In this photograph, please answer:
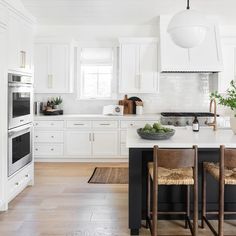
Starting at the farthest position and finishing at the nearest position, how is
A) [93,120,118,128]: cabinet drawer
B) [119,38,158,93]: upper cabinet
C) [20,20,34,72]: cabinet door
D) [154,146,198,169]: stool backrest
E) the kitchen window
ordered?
the kitchen window, [119,38,158,93]: upper cabinet, [93,120,118,128]: cabinet drawer, [20,20,34,72]: cabinet door, [154,146,198,169]: stool backrest

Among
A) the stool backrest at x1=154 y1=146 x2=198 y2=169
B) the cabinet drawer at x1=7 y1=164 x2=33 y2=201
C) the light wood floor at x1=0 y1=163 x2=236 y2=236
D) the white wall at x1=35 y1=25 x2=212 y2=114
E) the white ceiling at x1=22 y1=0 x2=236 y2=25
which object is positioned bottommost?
the light wood floor at x1=0 y1=163 x2=236 y2=236

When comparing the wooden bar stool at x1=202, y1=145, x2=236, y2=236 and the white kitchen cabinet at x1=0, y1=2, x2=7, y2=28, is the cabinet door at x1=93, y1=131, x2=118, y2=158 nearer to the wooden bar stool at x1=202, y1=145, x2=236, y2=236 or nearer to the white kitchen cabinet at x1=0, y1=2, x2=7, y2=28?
the white kitchen cabinet at x1=0, y1=2, x2=7, y2=28

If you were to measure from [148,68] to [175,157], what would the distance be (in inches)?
148

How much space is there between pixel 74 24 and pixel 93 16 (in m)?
0.59

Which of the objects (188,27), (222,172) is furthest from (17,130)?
(222,172)

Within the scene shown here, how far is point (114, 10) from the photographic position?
5648 millimetres

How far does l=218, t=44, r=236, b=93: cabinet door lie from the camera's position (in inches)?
236

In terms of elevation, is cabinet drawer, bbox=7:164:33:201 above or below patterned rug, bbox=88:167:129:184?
above

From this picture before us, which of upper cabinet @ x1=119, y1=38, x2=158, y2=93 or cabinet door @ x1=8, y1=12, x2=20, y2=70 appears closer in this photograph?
cabinet door @ x1=8, y1=12, x2=20, y2=70

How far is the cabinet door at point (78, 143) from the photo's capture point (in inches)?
235

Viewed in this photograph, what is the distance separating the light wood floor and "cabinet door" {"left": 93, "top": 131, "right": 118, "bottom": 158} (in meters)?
1.13

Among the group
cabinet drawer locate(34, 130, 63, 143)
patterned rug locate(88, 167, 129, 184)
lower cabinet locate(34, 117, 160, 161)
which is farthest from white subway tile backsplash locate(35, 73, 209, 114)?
patterned rug locate(88, 167, 129, 184)

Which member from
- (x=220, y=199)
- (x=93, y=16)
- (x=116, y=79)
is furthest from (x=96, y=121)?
(x=220, y=199)

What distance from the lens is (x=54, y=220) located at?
10.8 ft
